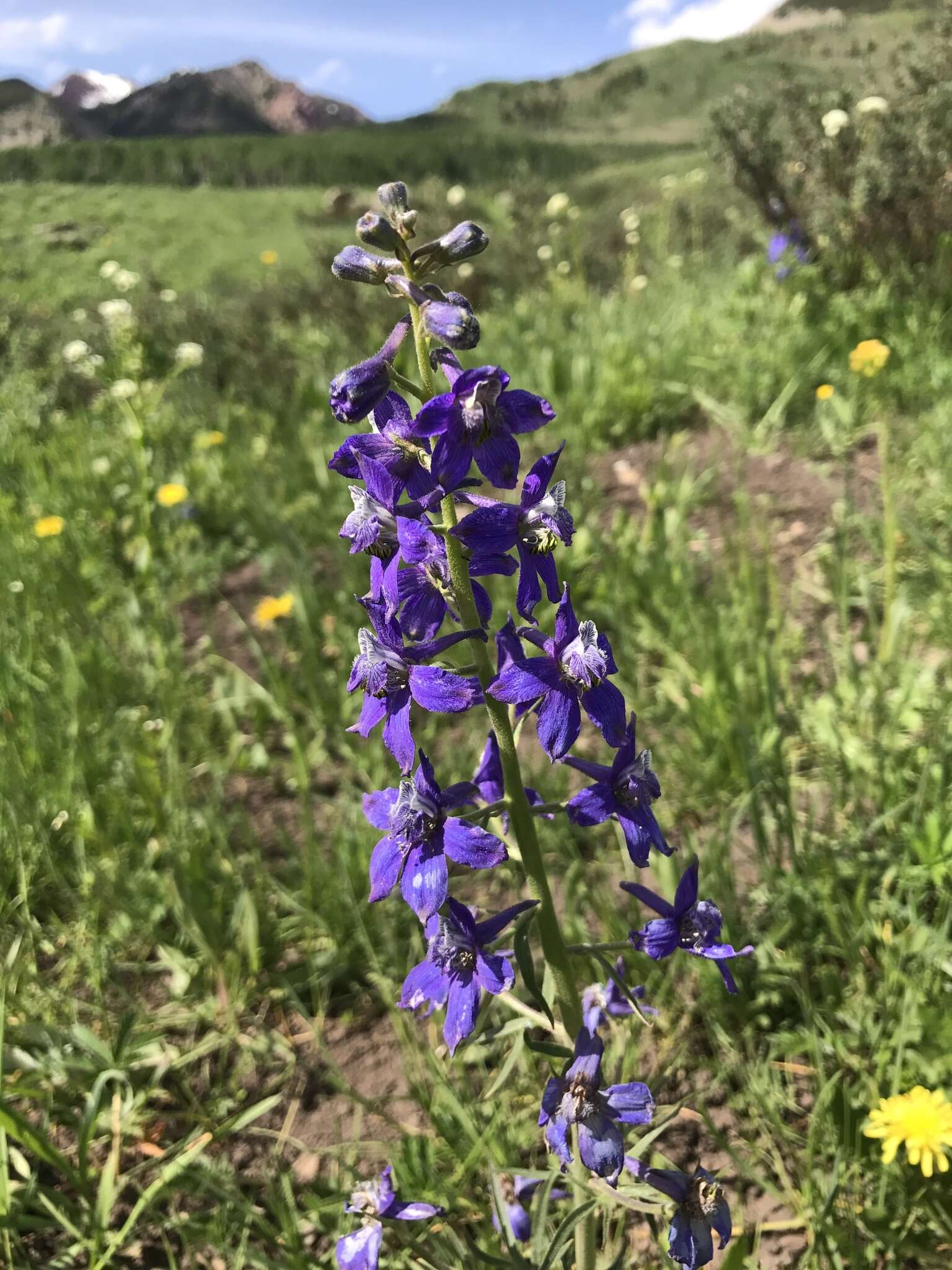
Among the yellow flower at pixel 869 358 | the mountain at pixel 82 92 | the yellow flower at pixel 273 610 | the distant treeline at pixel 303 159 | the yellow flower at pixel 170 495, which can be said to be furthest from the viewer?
the distant treeline at pixel 303 159

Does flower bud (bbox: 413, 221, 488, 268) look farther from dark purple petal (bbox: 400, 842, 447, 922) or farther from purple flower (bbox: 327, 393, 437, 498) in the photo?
dark purple petal (bbox: 400, 842, 447, 922)

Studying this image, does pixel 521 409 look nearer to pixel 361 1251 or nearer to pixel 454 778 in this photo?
pixel 361 1251

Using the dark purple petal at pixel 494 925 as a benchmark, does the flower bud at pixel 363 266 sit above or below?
above

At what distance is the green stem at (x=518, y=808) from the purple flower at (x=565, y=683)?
0.15 feet

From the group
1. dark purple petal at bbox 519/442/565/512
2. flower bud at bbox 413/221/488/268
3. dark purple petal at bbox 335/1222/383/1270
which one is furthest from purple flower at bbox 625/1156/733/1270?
flower bud at bbox 413/221/488/268

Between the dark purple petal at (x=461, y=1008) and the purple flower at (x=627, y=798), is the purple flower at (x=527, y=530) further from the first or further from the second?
the dark purple petal at (x=461, y=1008)

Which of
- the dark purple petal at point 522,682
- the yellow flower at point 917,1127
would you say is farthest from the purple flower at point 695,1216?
the dark purple petal at point 522,682

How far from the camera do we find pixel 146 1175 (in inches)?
71.2

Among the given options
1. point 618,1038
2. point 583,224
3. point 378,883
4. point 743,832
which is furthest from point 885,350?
point 583,224

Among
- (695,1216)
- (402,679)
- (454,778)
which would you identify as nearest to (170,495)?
(454,778)

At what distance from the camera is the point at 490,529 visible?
1056mm

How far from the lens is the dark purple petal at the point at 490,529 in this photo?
1040mm

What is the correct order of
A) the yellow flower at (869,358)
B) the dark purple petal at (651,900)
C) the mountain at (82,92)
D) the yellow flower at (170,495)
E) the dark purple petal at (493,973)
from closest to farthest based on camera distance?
the dark purple petal at (493,973), the dark purple petal at (651,900), the yellow flower at (869,358), the yellow flower at (170,495), the mountain at (82,92)

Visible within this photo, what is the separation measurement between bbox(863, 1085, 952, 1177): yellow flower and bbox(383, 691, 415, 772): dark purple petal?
1.05 m
